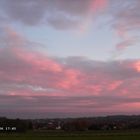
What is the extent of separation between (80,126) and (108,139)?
55275mm

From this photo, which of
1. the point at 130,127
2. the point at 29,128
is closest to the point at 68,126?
the point at 29,128

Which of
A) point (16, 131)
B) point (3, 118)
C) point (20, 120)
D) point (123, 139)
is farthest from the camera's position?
point (3, 118)

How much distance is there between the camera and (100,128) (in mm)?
117625

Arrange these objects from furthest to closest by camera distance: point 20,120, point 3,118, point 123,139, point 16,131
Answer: point 3,118 → point 20,120 → point 16,131 → point 123,139

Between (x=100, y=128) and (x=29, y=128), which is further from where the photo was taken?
(x=29, y=128)

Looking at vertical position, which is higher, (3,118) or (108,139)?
(3,118)

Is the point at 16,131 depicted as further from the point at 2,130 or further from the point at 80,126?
the point at 80,126

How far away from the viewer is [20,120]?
404 ft

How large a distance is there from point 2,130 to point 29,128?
1340 centimetres

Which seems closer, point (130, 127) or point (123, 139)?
point (123, 139)

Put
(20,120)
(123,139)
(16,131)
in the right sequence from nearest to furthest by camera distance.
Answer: (123,139) → (16,131) → (20,120)

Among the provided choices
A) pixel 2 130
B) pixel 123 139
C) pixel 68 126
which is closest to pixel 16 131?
pixel 2 130

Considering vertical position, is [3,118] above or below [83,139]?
above

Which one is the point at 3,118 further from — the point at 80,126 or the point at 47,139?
the point at 47,139
